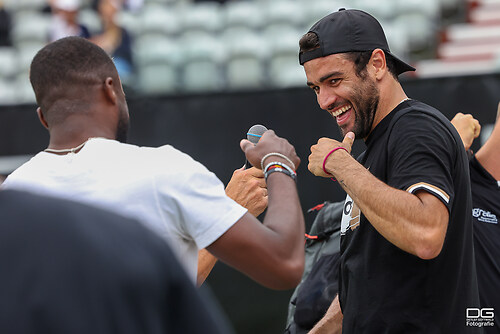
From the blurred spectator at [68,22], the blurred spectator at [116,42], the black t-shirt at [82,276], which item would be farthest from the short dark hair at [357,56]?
the blurred spectator at [68,22]

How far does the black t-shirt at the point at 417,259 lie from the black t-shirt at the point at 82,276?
139 cm

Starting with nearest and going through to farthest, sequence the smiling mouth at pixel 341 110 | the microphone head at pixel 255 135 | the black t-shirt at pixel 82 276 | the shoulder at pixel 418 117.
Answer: the black t-shirt at pixel 82 276 → the shoulder at pixel 418 117 → the microphone head at pixel 255 135 → the smiling mouth at pixel 341 110

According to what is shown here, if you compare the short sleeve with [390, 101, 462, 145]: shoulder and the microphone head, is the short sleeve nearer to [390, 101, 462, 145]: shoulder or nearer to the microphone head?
[390, 101, 462, 145]: shoulder

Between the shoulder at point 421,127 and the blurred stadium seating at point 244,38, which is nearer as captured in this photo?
the shoulder at point 421,127

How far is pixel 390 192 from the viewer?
7.39ft

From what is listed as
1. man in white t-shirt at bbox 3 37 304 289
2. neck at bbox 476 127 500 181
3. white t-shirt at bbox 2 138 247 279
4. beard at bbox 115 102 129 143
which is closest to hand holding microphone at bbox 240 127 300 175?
man in white t-shirt at bbox 3 37 304 289

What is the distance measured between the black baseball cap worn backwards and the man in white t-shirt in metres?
0.79

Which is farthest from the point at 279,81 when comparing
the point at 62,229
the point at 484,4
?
the point at 62,229

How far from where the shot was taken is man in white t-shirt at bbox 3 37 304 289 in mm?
1801

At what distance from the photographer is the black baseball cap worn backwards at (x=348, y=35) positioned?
2.65m

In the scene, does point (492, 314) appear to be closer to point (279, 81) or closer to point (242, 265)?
point (242, 265)

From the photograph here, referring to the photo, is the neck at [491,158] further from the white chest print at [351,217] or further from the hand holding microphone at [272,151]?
the hand holding microphone at [272,151]

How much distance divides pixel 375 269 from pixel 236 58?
5.55 m

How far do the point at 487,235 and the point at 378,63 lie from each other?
39.6 inches
